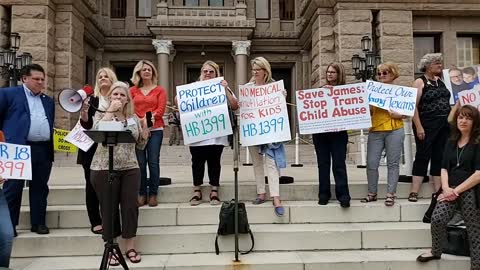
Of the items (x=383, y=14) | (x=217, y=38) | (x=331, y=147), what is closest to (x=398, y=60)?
→ (x=383, y=14)

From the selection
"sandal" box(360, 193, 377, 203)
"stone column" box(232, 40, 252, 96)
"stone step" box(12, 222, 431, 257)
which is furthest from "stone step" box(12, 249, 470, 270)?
"stone column" box(232, 40, 252, 96)

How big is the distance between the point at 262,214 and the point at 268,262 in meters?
0.95

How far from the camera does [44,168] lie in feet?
16.8

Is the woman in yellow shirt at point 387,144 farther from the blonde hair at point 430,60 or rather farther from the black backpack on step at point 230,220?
the black backpack on step at point 230,220

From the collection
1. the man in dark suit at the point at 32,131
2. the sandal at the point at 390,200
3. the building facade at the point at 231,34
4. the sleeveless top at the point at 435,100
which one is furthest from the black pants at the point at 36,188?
the building facade at the point at 231,34

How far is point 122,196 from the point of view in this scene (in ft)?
14.7

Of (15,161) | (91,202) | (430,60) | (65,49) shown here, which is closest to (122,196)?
(91,202)

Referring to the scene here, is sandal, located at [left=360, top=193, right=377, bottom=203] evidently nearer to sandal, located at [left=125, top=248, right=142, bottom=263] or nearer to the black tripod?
sandal, located at [left=125, top=248, right=142, bottom=263]

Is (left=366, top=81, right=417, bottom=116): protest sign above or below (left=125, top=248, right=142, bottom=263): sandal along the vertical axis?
above

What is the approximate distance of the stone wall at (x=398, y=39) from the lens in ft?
47.1

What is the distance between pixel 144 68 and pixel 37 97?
4.35 feet

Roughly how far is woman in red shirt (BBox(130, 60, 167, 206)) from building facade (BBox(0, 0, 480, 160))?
951 centimetres

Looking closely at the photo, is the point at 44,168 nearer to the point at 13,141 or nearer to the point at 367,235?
the point at 13,141

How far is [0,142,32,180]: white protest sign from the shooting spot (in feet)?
14.3
